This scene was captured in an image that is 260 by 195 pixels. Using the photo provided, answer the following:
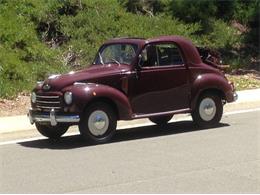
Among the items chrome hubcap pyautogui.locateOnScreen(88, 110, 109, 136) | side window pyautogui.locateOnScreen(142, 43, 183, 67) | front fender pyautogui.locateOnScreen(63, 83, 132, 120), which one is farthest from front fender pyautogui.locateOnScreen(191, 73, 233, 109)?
chrome hubcap pyautogui.locateOnScreen(88, 110, 109, 136)

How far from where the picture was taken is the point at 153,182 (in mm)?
7629

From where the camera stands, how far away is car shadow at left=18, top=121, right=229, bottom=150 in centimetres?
1065

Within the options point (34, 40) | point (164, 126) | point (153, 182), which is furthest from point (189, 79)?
point (34, 40)

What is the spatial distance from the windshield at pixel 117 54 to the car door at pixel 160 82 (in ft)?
0.76

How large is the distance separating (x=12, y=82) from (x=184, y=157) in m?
7.27

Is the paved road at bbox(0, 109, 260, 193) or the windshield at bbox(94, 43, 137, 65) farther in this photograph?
the windshield at bbox(94, 43, 137, 65)

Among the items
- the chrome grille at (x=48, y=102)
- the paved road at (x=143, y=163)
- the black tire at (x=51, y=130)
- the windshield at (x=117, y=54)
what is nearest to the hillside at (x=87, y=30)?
the black tire at (x=51, y=130)

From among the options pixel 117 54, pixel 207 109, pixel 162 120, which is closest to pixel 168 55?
pixel 117 54

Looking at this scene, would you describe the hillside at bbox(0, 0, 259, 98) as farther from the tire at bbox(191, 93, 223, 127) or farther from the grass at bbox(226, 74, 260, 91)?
the tire at bbox(191, 93, 223, 127)

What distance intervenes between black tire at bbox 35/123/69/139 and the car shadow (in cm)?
10

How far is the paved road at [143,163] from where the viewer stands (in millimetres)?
7496

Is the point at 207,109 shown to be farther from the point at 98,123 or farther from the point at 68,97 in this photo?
the point at 68,97

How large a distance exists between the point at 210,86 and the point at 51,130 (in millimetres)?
2985

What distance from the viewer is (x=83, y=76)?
1060cm
